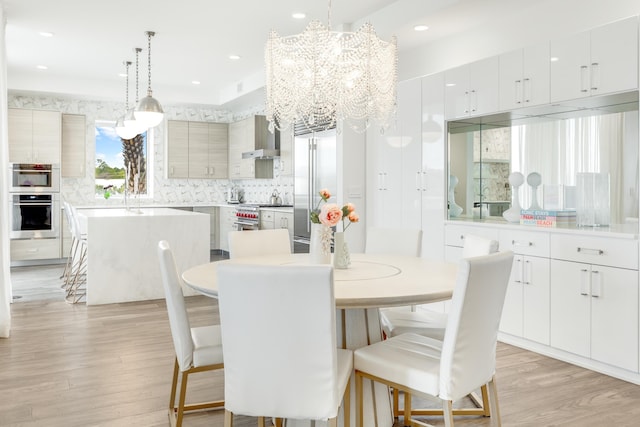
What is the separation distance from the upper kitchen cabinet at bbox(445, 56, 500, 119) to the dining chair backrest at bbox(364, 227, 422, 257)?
1.25 meters

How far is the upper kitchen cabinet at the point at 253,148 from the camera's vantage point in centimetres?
790

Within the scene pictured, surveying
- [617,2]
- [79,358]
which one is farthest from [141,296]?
[617,2]

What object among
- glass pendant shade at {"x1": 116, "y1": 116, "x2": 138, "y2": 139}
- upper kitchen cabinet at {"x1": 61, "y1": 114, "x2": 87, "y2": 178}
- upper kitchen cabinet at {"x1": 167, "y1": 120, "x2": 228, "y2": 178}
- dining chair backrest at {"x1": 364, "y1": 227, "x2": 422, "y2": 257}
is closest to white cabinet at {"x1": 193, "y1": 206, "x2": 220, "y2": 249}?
upper kitchen cabinet at {"x1": 167, "y1": 120, "x2": 228, "y2": 178}

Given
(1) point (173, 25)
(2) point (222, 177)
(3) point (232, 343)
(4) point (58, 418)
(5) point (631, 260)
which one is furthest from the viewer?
(2) point (222, 177)

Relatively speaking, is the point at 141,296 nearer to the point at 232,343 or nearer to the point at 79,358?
the point at 79,358

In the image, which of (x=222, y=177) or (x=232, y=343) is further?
(x=222, y=177)

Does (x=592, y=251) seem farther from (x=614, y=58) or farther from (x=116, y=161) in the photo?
(x=116, y=161)

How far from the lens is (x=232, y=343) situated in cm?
181

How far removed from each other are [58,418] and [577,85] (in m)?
3.51

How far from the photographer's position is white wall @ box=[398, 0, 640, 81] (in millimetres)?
3605

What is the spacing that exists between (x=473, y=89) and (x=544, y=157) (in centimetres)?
75

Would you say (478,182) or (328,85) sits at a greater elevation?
(328,85)

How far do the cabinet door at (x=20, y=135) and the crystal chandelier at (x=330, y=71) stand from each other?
5577 mm

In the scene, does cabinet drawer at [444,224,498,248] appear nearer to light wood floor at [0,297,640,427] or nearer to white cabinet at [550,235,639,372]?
white cabinet at [550,235,639,372]
